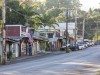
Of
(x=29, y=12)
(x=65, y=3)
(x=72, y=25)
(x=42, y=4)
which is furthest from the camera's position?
(x=65, y=3)

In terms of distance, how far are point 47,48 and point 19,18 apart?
11.6m

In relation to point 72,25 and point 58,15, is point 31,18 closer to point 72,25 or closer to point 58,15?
point 72,25

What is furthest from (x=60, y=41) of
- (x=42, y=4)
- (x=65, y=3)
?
(x=65, y=3)

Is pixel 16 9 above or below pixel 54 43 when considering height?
above

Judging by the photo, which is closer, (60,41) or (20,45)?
(20,45)

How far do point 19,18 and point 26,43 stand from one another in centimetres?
944

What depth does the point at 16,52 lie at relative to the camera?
175ft

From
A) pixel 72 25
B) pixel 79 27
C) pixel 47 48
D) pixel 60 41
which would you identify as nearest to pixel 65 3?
pixel 79 27

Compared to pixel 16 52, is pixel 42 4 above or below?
above

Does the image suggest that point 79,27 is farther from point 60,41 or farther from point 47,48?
point 47,48

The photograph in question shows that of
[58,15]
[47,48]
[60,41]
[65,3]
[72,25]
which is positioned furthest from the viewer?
[65,3]

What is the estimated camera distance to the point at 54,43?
81875 mm

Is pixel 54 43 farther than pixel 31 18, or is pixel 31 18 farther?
pixel 54 43

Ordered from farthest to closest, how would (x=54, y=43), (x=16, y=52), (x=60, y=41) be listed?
1. (x=60, y=41)
2. (x=54, y=43)
3. (x=16, y=52)
